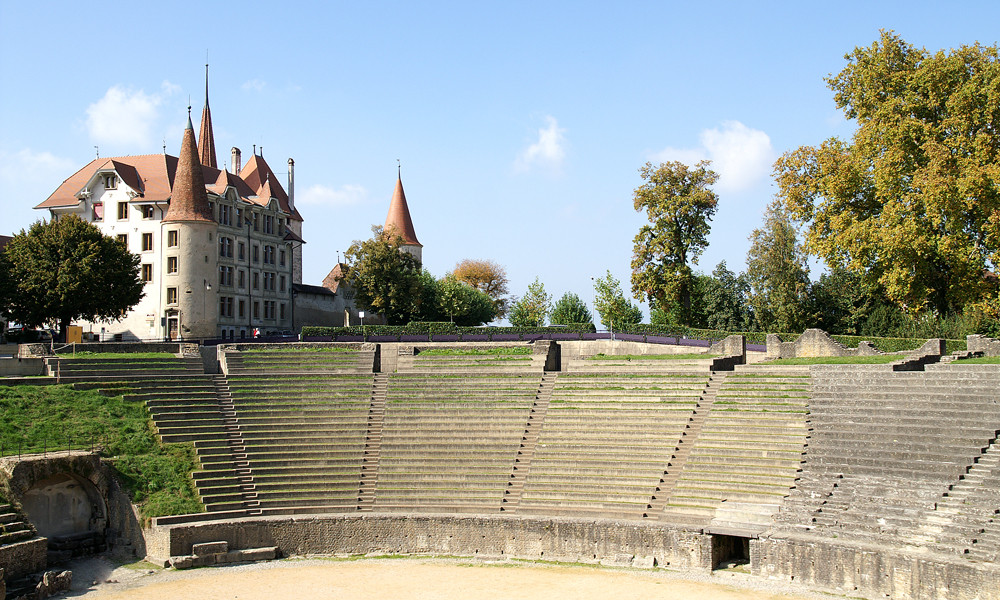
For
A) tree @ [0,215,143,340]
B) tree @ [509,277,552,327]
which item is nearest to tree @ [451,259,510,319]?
tree @ [509,277,552,327]

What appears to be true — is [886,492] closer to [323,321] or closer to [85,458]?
[85,458]

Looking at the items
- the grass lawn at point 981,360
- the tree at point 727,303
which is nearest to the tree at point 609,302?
the tree at point 727,303

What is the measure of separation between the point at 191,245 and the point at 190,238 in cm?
37

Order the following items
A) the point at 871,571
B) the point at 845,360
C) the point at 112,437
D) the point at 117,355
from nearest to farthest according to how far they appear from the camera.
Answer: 1. the point at 871,571
2. the point at 112,437
3. the point at 845,360
4. the point at 117,355

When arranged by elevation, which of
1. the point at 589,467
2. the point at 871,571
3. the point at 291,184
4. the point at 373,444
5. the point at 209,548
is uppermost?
the point at 291,184

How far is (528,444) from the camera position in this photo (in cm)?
2786

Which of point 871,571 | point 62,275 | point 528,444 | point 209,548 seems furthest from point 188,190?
point 871,571

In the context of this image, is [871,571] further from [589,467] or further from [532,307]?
[532,307]

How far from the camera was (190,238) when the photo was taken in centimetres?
4466

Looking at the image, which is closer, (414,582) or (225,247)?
(414,582)

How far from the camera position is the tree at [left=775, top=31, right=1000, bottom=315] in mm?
32812

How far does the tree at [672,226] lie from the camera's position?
44.4 m

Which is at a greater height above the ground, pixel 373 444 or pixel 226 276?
pixel 226 276

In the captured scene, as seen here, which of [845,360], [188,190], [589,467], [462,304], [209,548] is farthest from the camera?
[462,304]
